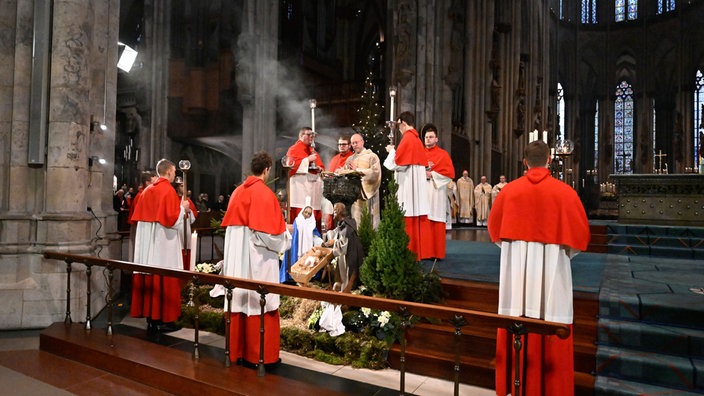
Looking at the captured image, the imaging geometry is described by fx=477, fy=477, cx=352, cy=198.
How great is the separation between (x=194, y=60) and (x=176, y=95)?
1.49 meters

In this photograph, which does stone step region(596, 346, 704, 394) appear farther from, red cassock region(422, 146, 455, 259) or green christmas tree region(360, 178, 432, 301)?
red cassock region(422, 146, 455, 259)

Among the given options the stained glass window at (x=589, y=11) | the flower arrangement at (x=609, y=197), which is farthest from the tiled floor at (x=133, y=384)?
the stained glass window at (x=589, y=11)

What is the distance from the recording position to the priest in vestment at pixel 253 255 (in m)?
4.31

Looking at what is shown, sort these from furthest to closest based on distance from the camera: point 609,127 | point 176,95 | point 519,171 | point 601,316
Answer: point 609,127, point 519,171, point 176,95, point 601,316

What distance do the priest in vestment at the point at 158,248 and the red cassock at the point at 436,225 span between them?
133 inches

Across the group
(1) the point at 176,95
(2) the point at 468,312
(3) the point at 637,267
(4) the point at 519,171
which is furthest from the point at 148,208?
(4) the point at 519,171

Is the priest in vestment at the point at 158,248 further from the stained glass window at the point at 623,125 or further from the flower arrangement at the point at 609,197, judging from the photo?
the stained glass window at the point at 623,125

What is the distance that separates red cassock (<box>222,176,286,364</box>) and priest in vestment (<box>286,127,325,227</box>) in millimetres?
2997

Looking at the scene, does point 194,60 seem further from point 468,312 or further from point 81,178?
point 468,312

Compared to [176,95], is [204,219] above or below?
below

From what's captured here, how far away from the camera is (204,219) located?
43.6 feet

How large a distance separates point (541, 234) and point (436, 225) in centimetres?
352

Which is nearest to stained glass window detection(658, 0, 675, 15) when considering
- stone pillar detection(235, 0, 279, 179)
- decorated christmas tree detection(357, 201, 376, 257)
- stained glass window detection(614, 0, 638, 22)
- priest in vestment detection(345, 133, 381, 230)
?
stained glass window detection(614, 0, 638, 22)

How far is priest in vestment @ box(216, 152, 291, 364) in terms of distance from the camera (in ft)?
14.1
